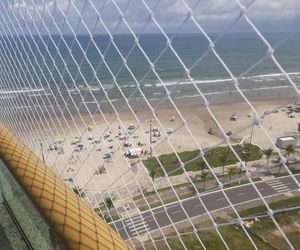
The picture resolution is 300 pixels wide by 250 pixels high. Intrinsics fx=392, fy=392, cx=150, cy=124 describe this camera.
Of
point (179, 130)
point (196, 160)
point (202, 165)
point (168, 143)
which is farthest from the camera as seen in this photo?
point (179, 130)

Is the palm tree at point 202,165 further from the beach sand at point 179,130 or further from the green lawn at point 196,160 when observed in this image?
the beach sand at point 179,130

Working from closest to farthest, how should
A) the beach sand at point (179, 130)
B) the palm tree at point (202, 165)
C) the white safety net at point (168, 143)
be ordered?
1. the white safety net at point (168, 143)
2. the palm tree at point (202, 165)
3. the beach sand at point (179, 130)

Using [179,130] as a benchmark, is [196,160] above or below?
above

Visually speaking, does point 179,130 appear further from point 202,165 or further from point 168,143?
point 168,143

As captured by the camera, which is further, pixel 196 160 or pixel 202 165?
pixel 196 160

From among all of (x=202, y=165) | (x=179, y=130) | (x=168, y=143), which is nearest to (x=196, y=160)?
(x=202, y=165)

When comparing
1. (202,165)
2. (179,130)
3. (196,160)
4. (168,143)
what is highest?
(168,143)

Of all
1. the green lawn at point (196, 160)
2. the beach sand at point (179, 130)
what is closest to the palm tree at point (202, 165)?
the green lawn at point (196, 160)

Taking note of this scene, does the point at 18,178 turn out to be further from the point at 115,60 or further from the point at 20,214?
the point at 115,60

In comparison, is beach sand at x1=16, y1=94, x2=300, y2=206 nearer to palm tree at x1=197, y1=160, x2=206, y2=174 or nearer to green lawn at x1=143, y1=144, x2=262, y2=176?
green lawn at x1=143, y1=144, x2=262, y2=176

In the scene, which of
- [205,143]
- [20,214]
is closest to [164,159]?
[205,143]

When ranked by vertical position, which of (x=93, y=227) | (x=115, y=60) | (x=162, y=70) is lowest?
(x=115, y=60)
